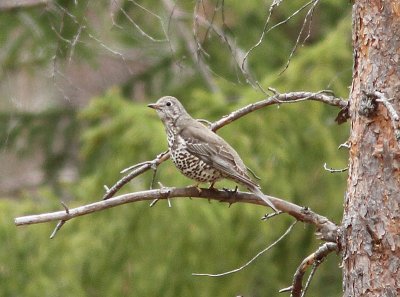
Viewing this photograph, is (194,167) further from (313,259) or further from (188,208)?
(188,208)

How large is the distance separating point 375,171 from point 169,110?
2.47 meters

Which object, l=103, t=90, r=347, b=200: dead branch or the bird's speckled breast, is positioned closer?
l=103, t=90, r=347, b=200: dead branch

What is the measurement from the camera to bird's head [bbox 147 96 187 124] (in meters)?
6.93

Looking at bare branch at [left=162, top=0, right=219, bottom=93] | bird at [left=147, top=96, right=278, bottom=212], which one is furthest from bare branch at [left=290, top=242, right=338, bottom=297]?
bare branch at [left=162, top=0, right=219, bottom=93]

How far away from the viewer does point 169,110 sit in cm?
701

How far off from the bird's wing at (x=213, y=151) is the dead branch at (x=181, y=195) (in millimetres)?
682

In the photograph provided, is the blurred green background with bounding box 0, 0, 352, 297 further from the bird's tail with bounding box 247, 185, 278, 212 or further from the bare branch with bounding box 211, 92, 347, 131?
the bare branch with bounding box 211, 92, 347, 131

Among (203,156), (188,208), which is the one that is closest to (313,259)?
Answer: (203,156)

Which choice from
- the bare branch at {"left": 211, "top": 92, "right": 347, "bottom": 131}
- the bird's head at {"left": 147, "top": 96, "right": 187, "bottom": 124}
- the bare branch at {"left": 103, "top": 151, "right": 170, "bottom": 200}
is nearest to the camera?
the bare branch at {"left": 211, "top": 92, "right": 347, "bottom": 131}

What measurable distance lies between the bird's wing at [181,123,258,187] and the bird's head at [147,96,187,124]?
307mm

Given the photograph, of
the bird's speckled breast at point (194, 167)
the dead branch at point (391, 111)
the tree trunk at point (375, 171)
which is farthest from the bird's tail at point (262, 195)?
the dead branch at point (391, 111)

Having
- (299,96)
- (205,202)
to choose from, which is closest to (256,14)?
(205,202)

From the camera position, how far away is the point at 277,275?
10625mm

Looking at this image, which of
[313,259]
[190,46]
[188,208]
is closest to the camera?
[313,259]
